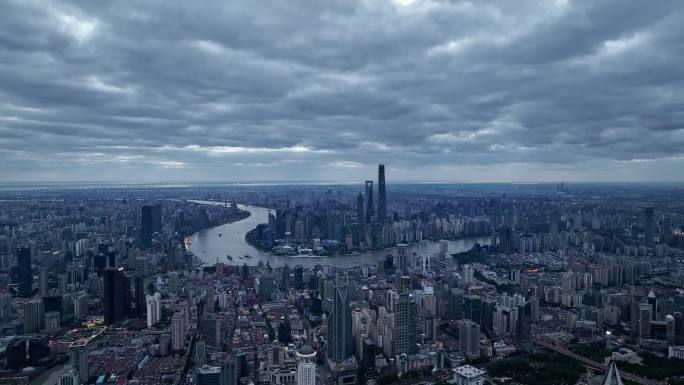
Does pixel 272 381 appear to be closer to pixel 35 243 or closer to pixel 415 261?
pixel 415 261

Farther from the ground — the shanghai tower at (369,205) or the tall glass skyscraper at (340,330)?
the shanghai tower at (369,205)

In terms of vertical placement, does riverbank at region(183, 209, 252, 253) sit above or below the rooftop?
above

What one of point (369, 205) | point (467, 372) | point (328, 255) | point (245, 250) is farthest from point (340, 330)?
point (369, 205)

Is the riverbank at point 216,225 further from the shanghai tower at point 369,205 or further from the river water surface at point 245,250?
the shanghai tower at point 369,205

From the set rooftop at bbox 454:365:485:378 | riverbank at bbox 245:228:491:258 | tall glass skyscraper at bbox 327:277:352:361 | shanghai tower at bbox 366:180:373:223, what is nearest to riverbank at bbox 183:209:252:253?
riverbank at bbox 245:228:491:258

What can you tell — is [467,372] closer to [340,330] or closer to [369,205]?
[340,330]

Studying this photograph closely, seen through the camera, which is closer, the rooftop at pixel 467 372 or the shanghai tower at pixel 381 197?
the rooftop at pixel 467 372

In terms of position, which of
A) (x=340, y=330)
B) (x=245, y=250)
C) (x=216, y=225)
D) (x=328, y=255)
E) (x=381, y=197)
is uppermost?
(x=381, y=197)

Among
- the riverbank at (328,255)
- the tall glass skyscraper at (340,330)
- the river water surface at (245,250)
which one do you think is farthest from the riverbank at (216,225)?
the tall glass skyscraper at (340,330)

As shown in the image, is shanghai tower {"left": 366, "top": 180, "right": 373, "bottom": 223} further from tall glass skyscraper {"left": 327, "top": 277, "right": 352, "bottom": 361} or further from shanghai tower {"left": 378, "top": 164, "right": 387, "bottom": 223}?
tall glass skyscraper {"left": 327, "top": 277, "right": 352, "bottom": 361}

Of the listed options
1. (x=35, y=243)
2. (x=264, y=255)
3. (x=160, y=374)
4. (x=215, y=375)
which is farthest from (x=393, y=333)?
(x=35, y=243)
